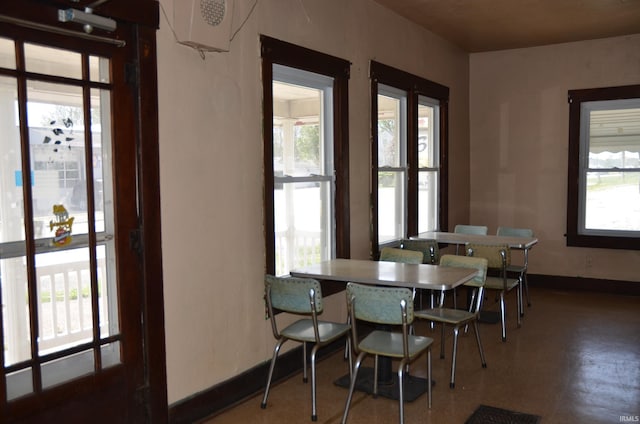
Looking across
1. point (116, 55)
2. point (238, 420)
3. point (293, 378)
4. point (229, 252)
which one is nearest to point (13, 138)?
point (116, 55)

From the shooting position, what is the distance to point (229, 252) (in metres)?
3.68

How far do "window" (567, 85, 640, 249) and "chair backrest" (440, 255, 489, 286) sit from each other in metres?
3.32

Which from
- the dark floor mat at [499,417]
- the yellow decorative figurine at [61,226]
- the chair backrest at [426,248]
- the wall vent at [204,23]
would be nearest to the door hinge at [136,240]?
the yellow decorative figurine at [61,226]

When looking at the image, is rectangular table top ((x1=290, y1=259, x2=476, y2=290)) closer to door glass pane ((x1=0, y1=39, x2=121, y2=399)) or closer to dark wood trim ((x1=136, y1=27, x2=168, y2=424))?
dark wood trim ((x1=136, y1=27, x2=168, y2=424))

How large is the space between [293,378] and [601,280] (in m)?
4.61

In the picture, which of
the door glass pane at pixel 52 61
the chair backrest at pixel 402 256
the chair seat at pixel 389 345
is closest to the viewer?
the door glass pane at pixel 52 61

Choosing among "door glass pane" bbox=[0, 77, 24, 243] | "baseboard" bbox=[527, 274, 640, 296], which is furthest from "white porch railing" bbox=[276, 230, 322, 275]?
"baseboard" bbox=[527, 274, 640, 296]

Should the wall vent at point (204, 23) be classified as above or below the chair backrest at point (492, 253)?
above

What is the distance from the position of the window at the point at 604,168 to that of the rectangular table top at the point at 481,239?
1.68 m

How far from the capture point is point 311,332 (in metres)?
3.61

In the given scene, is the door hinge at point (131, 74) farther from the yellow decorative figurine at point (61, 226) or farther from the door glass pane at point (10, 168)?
→ the yellow decorative figurine at point (61, 226)

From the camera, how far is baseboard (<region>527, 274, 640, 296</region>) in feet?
22.4

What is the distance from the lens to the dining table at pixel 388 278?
11.7 feet

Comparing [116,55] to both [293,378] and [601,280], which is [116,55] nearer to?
[293,378]
